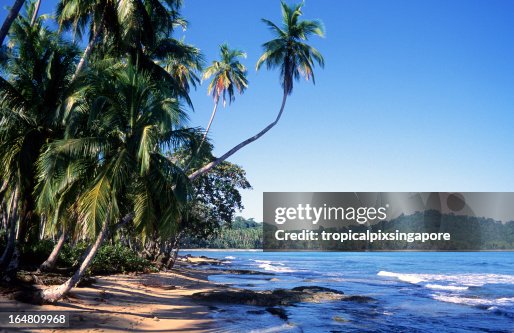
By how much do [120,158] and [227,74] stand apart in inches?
656

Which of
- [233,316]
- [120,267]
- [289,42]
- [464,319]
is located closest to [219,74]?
[289,42]

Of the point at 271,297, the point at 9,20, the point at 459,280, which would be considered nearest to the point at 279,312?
the point at 271,297

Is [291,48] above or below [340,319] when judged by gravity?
above

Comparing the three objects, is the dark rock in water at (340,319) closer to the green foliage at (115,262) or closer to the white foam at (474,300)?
the white foam at (474,300)

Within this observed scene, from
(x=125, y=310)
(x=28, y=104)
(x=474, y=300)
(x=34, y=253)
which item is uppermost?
(x=28, y=104)

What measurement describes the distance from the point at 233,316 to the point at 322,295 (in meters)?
7.68

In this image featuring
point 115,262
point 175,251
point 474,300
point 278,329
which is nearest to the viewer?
point 278,329

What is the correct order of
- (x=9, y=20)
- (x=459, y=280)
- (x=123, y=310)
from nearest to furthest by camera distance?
1. (x=9, y=20)
2. (x=123, y=310)
3. (x=459, y=280)

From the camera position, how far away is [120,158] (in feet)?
30.6

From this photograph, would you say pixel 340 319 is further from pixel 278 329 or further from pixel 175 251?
pixel 175 251

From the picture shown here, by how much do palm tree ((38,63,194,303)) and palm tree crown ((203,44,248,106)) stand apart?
47.6 feet

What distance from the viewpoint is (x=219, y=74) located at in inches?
992

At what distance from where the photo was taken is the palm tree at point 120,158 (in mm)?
9273

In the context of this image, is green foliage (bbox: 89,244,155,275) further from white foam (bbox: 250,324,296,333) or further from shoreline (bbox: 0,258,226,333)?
white foam (bbox: 250,324,296,333)
